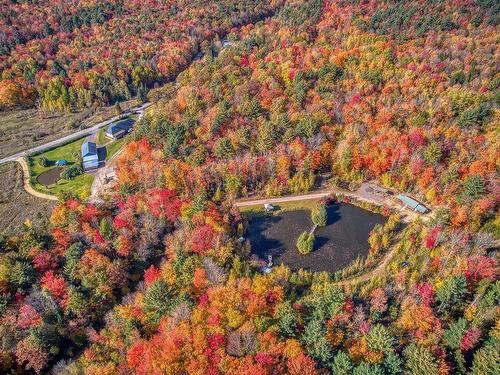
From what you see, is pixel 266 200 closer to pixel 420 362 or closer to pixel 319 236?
pixel 319 236

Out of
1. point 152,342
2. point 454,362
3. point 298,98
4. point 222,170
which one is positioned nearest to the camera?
point 454,362

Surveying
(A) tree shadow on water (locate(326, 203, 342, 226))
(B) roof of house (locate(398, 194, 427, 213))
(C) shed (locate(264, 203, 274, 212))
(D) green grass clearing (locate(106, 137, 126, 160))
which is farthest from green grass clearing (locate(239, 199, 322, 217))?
(D) green grass clearing (locate(106, 137, 126, 160))

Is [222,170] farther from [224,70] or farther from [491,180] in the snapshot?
[491,180]

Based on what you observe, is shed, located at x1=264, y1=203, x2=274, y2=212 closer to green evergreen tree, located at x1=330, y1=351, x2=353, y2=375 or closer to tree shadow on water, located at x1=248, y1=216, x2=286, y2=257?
tree shadow on water, located at x1=248, y1=216, x2=286, y2=257

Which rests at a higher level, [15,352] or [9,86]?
[9,86]

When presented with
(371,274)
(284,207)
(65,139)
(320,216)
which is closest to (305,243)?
(320,216)

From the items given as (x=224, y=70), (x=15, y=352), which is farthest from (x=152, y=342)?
(x=224, y=70)

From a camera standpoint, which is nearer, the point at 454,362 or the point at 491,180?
the point at 454,362

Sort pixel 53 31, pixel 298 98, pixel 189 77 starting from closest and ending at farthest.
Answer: pixel 298 98 → pixel 189 77 → pixel 53 31
